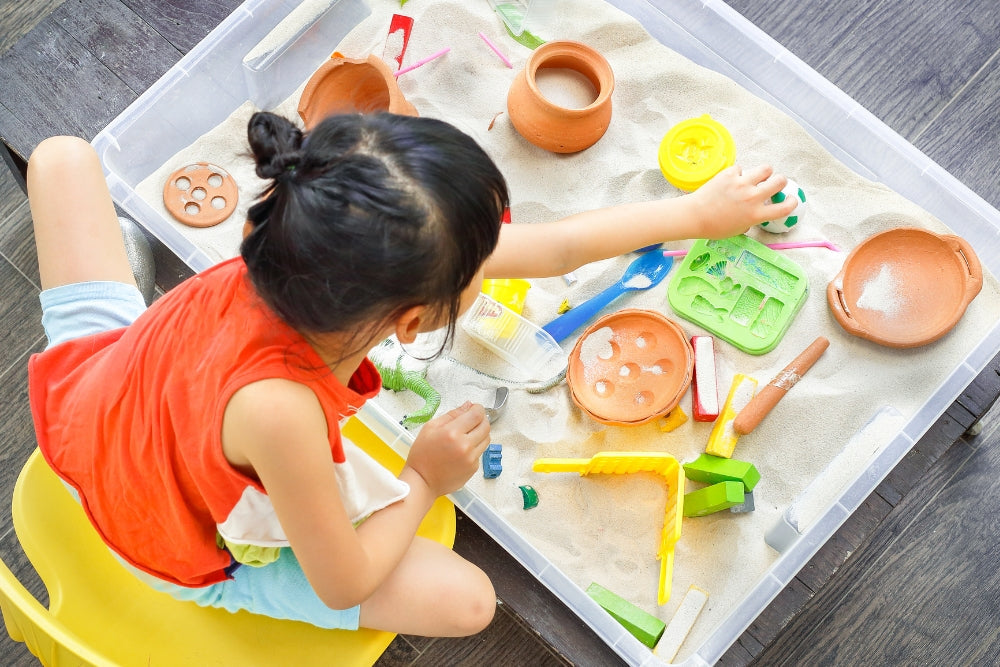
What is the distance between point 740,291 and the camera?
106 centimetres

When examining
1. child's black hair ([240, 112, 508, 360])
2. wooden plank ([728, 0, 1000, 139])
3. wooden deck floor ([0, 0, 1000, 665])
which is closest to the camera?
child's black hair ([240, 112, 508, 360])

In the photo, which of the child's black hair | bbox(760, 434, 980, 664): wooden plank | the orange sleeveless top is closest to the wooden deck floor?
bbox(760, 434, 980, 664): wooden plank

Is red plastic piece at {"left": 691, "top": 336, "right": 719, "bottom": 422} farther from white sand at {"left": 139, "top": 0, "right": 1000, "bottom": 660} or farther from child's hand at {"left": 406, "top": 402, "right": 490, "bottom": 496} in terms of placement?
child's hand at {"left": 406, "top": 402, "right": 490, "bottom": 496}

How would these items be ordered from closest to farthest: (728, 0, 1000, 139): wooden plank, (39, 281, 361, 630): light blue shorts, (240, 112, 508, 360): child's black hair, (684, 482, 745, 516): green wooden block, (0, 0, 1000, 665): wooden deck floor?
(240, 112, 508, 360): child's black hair → (39, 281, 361, 630): light blue shorts → (684, 482, 745, 516): green wooden block → (0, 0, 1000, 665): wooden deck floor → (728, 0, 1000, 139): wooden plank

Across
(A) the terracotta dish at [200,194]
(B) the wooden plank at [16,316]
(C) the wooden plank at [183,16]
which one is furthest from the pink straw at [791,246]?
(B) the wooden plank at [16,316]

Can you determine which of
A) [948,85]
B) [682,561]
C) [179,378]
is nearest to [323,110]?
[179,378]

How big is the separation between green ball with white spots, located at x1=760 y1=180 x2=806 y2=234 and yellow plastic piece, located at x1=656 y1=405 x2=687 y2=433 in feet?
0.82

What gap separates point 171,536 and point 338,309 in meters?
0.30

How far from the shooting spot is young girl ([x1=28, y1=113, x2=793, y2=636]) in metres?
0.60

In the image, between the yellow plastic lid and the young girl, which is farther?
the yellow plastic lid

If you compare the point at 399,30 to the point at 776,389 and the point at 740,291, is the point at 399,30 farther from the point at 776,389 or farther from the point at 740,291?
the point at 776,389

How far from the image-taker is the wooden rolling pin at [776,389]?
1.00m

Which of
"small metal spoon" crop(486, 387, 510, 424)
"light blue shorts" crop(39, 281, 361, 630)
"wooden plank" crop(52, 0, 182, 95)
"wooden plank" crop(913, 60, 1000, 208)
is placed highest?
"wooden plank" crop(913, 60, 1000, 208)

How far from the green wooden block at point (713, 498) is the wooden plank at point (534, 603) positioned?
0.18 metres
